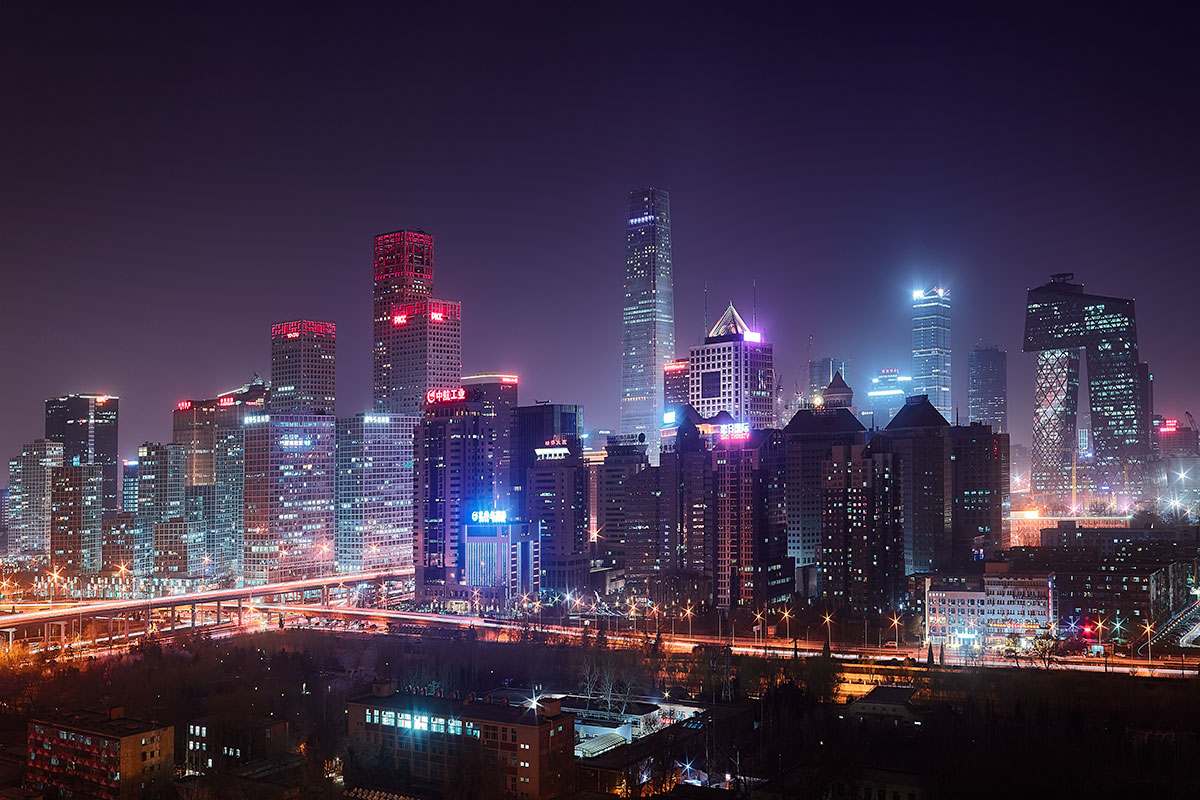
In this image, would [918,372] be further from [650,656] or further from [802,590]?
[650,656]

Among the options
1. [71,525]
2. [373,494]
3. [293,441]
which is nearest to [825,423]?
[373,494]

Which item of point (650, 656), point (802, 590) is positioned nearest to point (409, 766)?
point (650, 656)

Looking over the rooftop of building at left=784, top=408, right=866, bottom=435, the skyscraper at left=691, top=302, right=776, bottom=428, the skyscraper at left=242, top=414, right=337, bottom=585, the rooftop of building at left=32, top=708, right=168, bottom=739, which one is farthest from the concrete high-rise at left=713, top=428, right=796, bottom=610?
the skyscraper at left=242, top=414, right=337, bottom=585

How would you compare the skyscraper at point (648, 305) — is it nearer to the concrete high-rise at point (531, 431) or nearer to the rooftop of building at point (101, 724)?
the concrete high-rise at point (531, 431)

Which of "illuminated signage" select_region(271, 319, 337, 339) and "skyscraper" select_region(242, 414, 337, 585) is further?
"illuminated signage" select_region(271, 319, 337, 339)

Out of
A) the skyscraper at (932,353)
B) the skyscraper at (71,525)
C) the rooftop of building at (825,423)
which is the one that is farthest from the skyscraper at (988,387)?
the skyscraper at (71,525)

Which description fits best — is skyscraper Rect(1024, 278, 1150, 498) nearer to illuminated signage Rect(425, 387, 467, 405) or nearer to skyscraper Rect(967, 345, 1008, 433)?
skyscraper Rect(967, 345, 1008, 433)

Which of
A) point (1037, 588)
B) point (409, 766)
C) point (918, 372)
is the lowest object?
point (409, 766)

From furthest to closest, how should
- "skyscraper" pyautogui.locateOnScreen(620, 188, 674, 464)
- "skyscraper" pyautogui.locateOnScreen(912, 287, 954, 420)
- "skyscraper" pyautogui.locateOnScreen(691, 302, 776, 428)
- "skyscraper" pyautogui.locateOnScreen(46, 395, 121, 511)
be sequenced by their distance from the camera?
"skyscraper" pyautogui.locateOnScreen(912, 287, 954, 420)
"skyscraper" pyautogui.locateOnScreen(620, 188, 674, 464)
"skyscraper" pyautogui.locateOnScreen(46, 395, 121, 511)
"skyscraper" pyautogui.locateOnScreen(691, 302, 776, 428)
